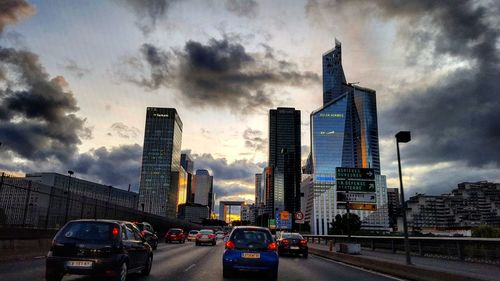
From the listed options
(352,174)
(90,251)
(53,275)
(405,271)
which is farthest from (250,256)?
(352,174)

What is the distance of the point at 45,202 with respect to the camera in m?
20.5

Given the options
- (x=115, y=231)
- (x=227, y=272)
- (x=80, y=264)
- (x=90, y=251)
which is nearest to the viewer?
(x=80, y=264)

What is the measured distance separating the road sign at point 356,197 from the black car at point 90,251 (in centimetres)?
→ 2792

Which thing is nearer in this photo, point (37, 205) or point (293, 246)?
point (37, 205)

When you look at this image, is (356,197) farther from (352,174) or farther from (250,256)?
(250,256)

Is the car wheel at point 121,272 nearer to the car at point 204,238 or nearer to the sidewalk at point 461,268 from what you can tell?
the sidewalk at point 461,268

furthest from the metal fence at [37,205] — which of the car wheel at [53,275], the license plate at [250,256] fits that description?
the license plate at [250,256]

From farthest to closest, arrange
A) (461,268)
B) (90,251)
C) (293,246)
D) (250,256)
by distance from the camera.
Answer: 1. (293,246)
2. (461,268)
3. (250,256)
4. (90,251)

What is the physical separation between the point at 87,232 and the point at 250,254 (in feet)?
14.9

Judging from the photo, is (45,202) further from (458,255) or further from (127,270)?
(458,255)

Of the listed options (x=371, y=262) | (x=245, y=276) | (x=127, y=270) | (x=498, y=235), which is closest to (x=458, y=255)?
(x=371, y=262)

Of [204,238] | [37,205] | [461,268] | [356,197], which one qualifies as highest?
[356,197]

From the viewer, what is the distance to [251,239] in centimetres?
1172

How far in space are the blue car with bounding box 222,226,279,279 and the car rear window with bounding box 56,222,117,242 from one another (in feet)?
12.1
